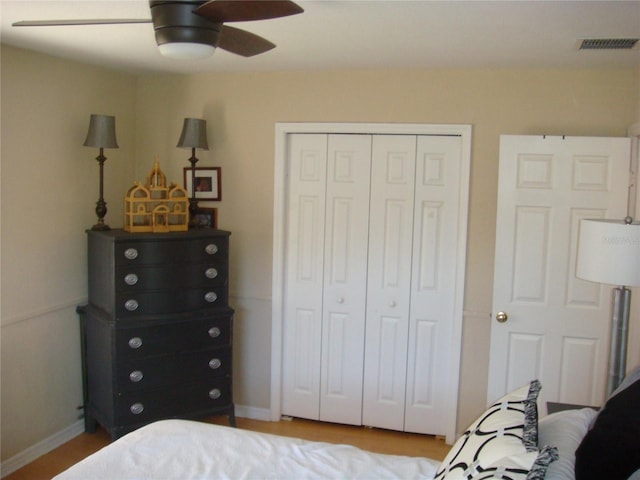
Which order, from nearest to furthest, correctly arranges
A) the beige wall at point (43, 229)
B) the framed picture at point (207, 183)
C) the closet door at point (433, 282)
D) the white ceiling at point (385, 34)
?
the white ceiling at point (385, 34)
the beige wall at point (43, 229)
the closet door at point (433, 282)
the framed picture at point (207, 183)

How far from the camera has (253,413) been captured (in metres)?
4.12

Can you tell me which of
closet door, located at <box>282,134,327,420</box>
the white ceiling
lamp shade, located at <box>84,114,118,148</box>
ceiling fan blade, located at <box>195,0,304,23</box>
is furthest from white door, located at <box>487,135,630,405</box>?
lamp shade, located at <box>84,114,118,148</box>

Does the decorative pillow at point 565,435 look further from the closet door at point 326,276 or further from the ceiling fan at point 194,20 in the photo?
the closet door at point 326,276

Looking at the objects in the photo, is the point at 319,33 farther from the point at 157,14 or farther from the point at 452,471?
the point at 452,471

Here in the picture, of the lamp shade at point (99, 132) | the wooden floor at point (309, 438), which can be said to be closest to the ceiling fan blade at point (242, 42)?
the lamp shade at point (99, 132)

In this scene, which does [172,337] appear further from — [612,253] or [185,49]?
[612,253]

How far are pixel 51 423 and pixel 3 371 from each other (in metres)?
0.54

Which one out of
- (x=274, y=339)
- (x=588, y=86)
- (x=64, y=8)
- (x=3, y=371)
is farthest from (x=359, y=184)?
(x=3, y=371)

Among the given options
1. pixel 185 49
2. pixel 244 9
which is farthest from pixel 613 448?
pixel 185 49

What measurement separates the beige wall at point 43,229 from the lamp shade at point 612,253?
9.33ft

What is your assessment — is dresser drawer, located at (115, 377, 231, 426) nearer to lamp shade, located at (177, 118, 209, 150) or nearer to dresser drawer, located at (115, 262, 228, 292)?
dresser drawer, located at (115, 262, 228, 292)

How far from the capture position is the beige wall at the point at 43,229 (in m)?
3.18

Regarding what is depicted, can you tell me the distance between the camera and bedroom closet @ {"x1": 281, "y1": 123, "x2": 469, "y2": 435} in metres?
3.73

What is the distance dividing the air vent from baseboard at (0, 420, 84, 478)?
3.57m
